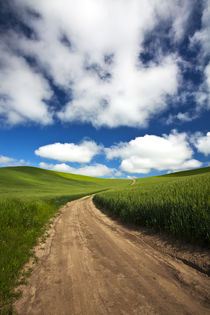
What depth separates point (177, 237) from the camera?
5016 mm

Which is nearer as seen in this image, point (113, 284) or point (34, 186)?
point (113, 284)

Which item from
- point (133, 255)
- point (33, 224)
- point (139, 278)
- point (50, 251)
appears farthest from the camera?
point (33, 224)

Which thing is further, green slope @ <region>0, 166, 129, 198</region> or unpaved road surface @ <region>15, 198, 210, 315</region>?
green slope @ <region>0, 166, 129, 198</region>

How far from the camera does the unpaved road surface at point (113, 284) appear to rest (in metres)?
2.45

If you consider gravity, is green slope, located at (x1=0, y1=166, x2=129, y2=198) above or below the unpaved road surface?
A: above

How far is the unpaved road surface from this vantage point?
245cm

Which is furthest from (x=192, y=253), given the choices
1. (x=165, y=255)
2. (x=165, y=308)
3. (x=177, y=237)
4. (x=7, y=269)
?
(x=7, y=269)

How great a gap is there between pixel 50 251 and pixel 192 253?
14.5 ft

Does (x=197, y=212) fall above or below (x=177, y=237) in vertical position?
above

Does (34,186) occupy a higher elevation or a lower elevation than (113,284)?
higher

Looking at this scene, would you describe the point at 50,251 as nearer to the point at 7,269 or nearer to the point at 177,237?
the point at 7,269

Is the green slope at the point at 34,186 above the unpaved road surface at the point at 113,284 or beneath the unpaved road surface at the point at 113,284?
above

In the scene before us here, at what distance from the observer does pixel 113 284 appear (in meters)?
3.03

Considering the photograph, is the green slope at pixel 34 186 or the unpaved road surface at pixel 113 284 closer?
the unpaved road surface at pixel 113 284
